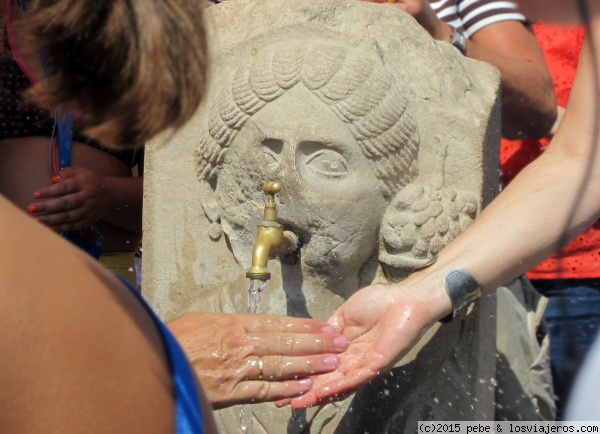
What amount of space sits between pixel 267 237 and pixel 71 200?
2.36ft

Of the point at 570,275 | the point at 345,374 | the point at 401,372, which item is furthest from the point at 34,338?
the point at 570,275

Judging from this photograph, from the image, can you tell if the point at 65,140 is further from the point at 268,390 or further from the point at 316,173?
the point at 268,390

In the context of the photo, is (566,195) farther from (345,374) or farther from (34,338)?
(34,338)

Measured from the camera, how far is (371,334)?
2086 mm

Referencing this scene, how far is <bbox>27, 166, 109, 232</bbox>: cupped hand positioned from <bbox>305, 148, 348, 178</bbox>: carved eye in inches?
29.8

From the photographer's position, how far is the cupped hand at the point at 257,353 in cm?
189

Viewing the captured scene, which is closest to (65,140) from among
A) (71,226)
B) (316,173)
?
(71,226)

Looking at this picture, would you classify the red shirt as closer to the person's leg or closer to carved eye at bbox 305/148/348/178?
the person's leg

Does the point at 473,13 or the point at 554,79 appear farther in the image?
the point at 554,79

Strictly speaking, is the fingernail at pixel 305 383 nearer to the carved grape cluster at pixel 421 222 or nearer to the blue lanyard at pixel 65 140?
the carved grape cluster at pixel 421 222

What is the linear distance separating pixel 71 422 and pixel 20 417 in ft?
0.18

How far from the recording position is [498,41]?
297 cm

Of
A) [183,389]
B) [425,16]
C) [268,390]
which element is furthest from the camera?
[425,16]

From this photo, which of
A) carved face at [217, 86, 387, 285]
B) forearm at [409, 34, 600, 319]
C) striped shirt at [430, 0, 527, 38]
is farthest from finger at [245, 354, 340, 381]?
striped shirt at [430, 0, 527, 38]
